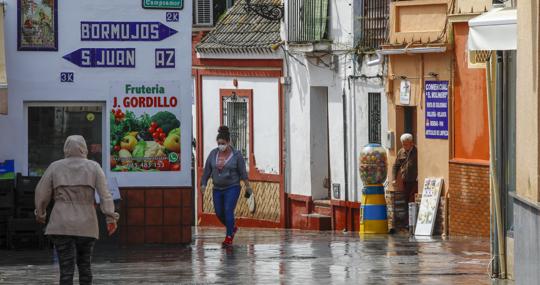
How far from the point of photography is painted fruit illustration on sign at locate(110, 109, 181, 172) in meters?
22.8

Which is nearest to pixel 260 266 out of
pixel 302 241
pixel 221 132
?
pixel 221 132

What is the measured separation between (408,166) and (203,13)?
1271 cm

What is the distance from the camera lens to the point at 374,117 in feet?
105

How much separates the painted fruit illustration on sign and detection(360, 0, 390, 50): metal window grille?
9176 millimetres

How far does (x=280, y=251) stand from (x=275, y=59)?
A: 14765 millimetres

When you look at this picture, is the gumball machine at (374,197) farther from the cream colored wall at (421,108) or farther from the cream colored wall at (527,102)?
the cream colored wall at (527,102)

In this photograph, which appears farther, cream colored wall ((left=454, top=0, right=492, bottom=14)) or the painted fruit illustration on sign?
cream colored wall ((left=454, top=0, right=492, bottom=14))

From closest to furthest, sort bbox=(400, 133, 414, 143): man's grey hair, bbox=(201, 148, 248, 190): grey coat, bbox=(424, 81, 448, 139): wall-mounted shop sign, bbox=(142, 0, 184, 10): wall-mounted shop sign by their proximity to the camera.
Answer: bbox=(142, 0, 184, 10): wall-mounted shop sign
bbox=(201, 148, 248, 190): grey coat
bbox=(424, 81, 448, 139): wall-mounted shop sign
bbox=(400, 133, 414, 143): man's grey hair

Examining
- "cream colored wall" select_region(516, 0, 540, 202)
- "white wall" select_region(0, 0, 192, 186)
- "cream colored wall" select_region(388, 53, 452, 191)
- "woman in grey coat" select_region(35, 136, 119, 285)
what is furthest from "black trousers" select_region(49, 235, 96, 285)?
"cream colored wall" select_region(388, 53, 452, 191)

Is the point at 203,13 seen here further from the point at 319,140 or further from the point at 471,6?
the point at 471,6

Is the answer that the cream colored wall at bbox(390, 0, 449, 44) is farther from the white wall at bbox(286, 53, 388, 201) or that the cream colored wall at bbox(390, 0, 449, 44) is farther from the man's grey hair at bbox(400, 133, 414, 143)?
the man's grey hair at bbox(400, 133, 414, 143)

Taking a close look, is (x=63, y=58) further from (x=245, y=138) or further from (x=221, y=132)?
(x=245, y=138)

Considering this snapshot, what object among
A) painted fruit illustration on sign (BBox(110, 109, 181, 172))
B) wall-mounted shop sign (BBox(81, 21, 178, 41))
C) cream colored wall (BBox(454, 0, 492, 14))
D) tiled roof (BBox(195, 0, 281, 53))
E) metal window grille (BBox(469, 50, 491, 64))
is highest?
tiled roof (BBox(195, 0, 281, 53))

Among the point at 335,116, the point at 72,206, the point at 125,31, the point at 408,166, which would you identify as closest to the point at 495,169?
the point at 72,206
